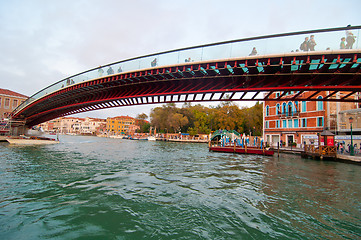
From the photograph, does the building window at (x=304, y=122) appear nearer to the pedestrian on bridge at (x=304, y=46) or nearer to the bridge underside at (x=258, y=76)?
the bridge underside at (x=258, y=76)

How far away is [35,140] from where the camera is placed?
35531 mm

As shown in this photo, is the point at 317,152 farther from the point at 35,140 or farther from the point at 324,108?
the point at 35,140

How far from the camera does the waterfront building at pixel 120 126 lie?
412 feet

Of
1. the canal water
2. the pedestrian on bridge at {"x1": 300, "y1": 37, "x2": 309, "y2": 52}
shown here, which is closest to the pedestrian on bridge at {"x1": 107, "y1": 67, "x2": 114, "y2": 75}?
the canal water

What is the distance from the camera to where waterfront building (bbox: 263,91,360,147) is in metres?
27.1

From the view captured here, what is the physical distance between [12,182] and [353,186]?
1700 cm

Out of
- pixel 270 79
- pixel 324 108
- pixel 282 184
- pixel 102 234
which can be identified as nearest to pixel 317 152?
pixel 324 108

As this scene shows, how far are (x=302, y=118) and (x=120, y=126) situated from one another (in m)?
113

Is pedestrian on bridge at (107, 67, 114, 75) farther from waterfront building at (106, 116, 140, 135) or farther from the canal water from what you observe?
waterfront building at (106, 116, 140, 135)

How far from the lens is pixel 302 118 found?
31.4m

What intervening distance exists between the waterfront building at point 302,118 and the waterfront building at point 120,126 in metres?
97.1

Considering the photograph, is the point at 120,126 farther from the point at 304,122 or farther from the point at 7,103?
the point at 304,122

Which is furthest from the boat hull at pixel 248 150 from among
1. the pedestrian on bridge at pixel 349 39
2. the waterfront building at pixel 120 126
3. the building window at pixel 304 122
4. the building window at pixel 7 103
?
the waterfront building at pixel 120 126

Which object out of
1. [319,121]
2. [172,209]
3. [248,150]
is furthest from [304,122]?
[172,209]
